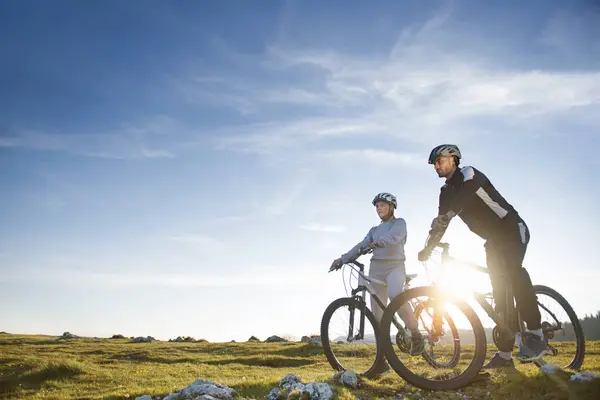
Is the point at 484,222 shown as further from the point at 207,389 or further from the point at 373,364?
the point at 207,389

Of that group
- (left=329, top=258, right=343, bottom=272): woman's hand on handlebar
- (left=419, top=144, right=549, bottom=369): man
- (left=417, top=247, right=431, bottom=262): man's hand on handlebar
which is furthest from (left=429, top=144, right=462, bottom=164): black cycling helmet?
(left=329, top=258, right=343, bottom=272): woman's hand on handlebar

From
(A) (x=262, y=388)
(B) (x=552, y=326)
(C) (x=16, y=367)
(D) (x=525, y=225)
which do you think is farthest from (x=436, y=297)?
(C) (x=16, y=367)

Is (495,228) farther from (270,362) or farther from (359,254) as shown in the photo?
(270,362)

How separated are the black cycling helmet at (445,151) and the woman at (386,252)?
1.98 m

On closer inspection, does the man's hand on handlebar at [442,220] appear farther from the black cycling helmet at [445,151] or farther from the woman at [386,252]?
the woman at [386,252]

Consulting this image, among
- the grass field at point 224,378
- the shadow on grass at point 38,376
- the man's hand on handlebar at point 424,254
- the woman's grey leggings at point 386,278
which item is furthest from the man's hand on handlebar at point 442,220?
the shadow on grass at point 38,376

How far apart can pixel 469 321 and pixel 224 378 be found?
1074cm

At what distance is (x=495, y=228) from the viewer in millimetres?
7508

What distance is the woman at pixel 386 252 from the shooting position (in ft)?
29.2

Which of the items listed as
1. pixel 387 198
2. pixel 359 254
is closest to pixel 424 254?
pixel 359 254

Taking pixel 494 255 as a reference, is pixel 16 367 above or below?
below

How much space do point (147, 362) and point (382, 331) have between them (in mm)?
22973

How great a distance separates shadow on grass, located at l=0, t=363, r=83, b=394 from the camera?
17028mm

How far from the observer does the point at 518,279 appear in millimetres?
7309
